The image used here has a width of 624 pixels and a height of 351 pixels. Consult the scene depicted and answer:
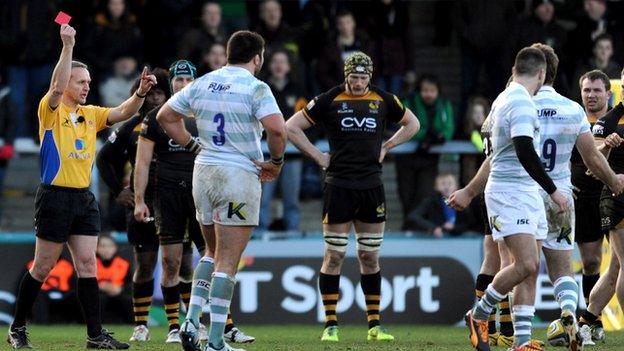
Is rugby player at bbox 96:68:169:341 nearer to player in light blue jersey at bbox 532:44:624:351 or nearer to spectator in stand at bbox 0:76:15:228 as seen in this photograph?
player in light blue jersey at bbox 532:44:624:351

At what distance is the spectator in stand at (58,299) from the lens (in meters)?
17.1

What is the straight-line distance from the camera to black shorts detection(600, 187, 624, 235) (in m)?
12.6

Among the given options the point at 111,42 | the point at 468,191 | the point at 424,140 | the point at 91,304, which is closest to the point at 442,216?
the point at 424,140

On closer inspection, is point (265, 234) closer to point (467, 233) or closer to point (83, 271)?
point (467, 233)

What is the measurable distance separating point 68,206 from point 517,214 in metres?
3.73

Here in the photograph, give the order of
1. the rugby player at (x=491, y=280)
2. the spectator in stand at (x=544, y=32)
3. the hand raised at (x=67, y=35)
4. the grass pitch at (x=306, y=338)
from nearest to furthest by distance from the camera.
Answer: the hand raised at (x=67, y=35), the grass pitch at (x=306, y=338), the rugby player at (x=491, y=280), the spectator in stand at (x=544, y=32)

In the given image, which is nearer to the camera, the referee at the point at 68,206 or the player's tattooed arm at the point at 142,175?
the referee at the point at 68,206

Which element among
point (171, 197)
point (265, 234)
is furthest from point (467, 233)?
point (171, 197)

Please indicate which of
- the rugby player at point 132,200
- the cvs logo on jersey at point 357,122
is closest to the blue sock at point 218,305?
the rugby player at point 132,200

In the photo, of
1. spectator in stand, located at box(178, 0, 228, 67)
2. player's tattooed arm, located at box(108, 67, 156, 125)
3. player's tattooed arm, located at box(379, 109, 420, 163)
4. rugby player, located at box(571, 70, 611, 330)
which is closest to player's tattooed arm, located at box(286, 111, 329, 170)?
player's tattooed arm, located at box(379, 109, 420, 163)

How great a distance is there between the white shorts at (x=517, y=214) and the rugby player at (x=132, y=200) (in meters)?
4.14

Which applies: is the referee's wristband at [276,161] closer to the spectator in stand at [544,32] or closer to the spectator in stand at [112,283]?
the spectator in stand at [112,283]

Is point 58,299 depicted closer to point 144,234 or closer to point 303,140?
point 144,234

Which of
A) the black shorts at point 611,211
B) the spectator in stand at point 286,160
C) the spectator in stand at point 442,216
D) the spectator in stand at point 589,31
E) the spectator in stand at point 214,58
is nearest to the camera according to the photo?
the black shorts at point 611,211
